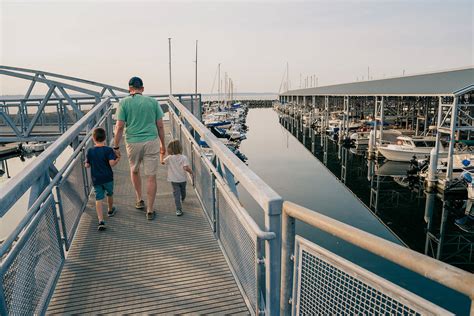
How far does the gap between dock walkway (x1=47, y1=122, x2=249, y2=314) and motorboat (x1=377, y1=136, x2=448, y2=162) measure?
1078 inches

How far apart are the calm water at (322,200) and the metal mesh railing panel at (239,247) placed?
9273mm

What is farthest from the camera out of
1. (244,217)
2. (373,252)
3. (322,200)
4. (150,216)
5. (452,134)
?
(322,200)

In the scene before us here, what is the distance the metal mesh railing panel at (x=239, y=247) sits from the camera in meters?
2.76

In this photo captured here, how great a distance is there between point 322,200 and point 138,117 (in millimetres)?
17383

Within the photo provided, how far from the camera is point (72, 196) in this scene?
4484 mm

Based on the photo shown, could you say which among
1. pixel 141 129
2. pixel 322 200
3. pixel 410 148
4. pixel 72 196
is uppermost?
pixel 141 129

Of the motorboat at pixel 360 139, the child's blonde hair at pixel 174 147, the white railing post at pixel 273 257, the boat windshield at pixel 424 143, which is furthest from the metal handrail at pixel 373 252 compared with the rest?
the motorboat at pixel 360 139

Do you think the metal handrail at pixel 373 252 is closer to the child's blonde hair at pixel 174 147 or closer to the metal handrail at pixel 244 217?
the metal handrail at pixel 244 217

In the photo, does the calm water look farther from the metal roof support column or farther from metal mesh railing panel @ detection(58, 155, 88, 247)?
metal mesh railing panel @ detection(58, 155, 88, 247)

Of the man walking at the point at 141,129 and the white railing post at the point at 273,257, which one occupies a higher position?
the man walking at the point at 141,129

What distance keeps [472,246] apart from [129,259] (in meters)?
15.6

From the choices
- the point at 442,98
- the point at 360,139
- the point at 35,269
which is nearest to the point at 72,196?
the point at 35,269

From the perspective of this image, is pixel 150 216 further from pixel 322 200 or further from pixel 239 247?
pixel 322 200

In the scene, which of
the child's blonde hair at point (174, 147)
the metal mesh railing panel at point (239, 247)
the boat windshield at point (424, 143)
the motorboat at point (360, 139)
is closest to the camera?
the metal mesh railing panel at point (239, 247)
